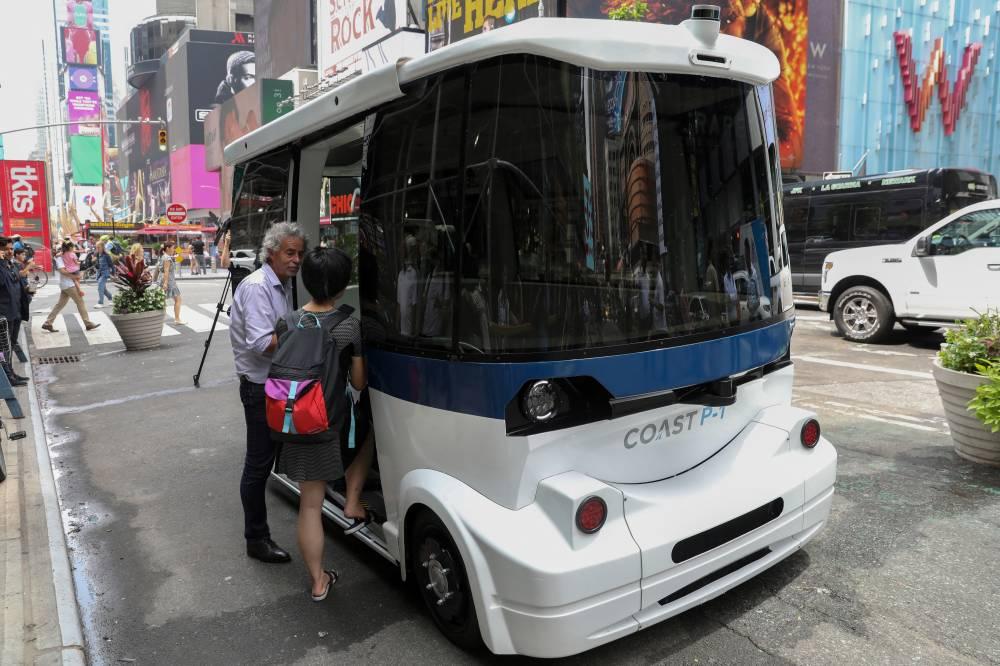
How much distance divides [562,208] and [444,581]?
63.4 inches

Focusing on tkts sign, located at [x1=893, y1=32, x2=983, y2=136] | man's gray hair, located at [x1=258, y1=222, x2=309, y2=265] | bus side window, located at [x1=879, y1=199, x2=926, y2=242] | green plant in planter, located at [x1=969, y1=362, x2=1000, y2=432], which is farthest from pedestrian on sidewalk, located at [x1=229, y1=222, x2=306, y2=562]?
tkts sign, located at [x1=893, y1=32, x2=983, y2=136]

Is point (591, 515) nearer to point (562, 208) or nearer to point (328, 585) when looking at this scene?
point (562, 208)

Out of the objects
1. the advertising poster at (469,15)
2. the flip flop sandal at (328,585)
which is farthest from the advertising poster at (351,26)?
the flip flop sandal at (328,585)

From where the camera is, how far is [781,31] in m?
28.6

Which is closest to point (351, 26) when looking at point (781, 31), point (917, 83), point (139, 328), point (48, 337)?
point (781, 31)

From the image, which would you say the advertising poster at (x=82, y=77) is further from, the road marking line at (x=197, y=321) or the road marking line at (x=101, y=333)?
the road marking line at (x=101, y=333)

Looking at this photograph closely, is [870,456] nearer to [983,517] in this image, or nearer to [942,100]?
[983,517]

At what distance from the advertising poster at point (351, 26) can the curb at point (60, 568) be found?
32.3 metres

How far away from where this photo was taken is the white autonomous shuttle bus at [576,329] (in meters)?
2.68

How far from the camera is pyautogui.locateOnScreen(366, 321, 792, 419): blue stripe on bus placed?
8.90ft

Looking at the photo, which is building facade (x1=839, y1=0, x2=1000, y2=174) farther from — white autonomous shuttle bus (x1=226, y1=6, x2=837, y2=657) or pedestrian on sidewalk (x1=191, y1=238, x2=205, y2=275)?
pedestrian on sidewalk (x1=191, y1=238, x2=205, y2=275)

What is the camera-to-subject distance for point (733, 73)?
3092 millimetres

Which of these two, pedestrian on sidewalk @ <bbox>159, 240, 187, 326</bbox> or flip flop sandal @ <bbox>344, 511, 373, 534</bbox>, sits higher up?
pedestrian on sidewalk @ <bbox>159, 240, 187, 326</bbox>

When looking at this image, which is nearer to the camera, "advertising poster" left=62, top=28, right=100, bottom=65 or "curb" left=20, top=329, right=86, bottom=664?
"curb" left=20, top=329, right=86, bottom=664
